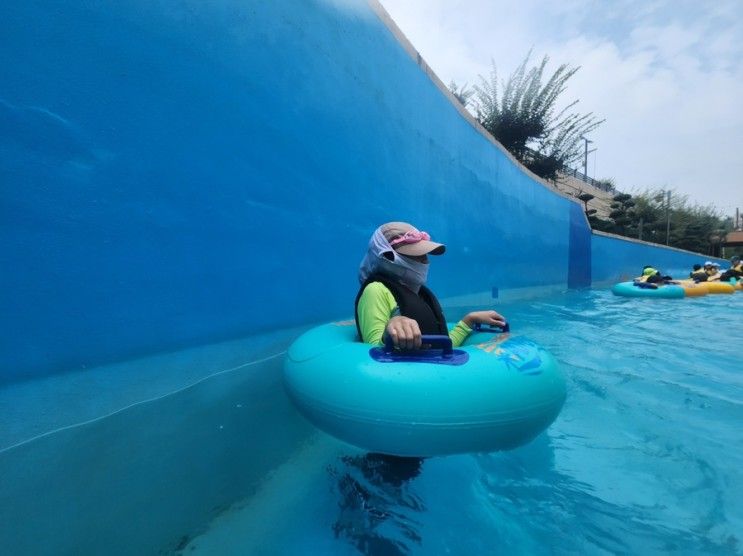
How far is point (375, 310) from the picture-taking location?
1637 millimetres

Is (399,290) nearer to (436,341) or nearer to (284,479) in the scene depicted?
(436,341)

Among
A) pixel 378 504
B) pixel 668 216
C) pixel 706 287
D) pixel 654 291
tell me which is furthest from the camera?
pixel 668 216

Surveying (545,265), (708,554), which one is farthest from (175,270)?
(545,265)

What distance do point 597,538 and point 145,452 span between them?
1747 millimetres

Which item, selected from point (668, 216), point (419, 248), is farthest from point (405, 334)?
point (668, 216)

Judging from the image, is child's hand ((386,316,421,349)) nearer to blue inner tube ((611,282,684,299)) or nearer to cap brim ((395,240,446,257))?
cap brim ((395,240,446,257))

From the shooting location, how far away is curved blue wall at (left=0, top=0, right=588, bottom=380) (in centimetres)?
131

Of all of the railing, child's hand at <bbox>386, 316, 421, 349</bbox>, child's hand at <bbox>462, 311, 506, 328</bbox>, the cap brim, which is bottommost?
child's hand at <bbox>462, 311, 506, 328</bbox>

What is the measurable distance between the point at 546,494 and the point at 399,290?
3.67 feet

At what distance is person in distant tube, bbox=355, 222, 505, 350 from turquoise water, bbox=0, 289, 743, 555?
2.09 ft

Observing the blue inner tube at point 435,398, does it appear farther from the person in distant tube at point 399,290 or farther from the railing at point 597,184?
the railing at point 597,184

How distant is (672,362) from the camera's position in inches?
137

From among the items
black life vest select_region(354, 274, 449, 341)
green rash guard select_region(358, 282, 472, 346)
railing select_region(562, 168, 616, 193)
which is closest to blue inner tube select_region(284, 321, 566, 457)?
green rash guard select_region(358, 282, 472, 346)

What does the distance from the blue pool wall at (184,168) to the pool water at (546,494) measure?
2.81 feet
